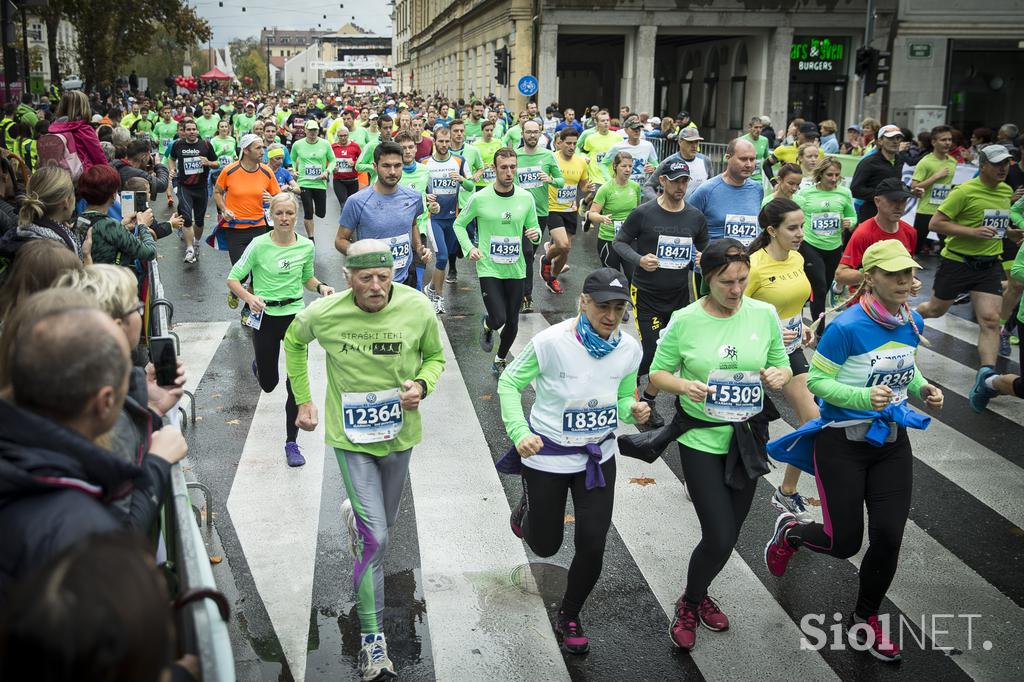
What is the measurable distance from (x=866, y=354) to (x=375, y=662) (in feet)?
8.99

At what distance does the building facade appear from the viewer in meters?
35.3

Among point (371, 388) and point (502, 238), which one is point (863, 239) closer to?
point (502, 238)

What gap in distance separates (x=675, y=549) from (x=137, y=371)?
3.42 meters

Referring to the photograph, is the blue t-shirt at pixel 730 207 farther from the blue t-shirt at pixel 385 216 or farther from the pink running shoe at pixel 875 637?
the pink running shoe at pixel 875 637

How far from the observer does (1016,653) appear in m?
4.72

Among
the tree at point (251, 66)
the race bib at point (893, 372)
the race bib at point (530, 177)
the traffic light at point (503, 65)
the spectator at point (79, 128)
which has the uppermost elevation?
the tree at point (251, 66)

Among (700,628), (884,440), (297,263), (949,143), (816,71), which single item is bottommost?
(700,628)

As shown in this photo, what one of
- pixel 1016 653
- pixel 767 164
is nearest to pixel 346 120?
pixel 767 164

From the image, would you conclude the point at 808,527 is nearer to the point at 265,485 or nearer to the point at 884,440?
the point at 884,440

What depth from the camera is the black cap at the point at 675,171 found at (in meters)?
7.78

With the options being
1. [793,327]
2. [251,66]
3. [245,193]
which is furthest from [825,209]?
[251,66]

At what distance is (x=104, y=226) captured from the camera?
6969mm

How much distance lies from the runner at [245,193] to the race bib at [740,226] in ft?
16.7

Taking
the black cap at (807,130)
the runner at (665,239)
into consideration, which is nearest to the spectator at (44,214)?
the runner at (665,239)
